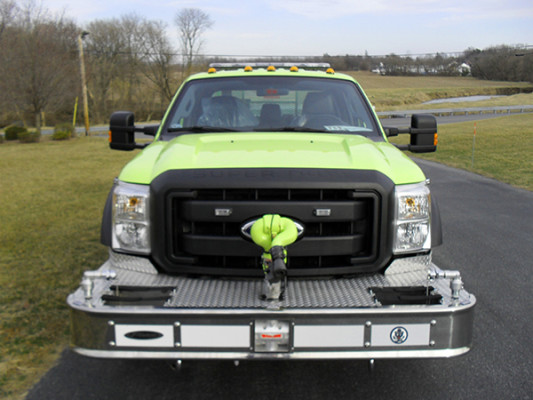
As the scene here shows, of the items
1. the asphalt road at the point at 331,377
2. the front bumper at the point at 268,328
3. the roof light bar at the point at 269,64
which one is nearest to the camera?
the front bumper at the point at 268,328

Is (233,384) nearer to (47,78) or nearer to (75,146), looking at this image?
(75,146)

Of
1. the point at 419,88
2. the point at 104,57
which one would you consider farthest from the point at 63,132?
the point at 419,88

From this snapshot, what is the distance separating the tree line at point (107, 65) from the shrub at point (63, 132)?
925 mm

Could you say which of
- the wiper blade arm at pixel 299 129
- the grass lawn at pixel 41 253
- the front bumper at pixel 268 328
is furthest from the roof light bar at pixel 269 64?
the front bumper at pixel 268 328

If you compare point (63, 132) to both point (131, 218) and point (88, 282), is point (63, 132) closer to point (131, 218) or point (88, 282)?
point (131, 218)

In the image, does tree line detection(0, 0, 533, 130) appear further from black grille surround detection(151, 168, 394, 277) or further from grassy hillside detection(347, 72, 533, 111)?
black grille surround detection(151, 168, 394, 277)

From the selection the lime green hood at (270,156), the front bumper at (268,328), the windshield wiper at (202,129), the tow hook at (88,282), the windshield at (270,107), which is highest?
the windshield at (270,107)

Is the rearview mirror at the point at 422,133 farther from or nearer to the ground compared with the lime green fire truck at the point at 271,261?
farther from the ground

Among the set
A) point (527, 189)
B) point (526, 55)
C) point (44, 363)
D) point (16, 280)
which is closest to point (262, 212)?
point (44, 363)

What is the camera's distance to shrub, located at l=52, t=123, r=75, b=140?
86.3 ft

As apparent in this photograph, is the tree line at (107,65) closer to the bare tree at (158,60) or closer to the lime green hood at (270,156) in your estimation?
the bare tree at (158,60)

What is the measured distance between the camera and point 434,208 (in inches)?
143

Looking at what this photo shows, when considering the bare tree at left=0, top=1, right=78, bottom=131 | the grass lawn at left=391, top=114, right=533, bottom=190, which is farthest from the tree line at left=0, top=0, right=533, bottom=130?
the grass lawn at left=391, top=114, right=533, bottom=190

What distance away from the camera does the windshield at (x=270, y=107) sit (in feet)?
14.8
